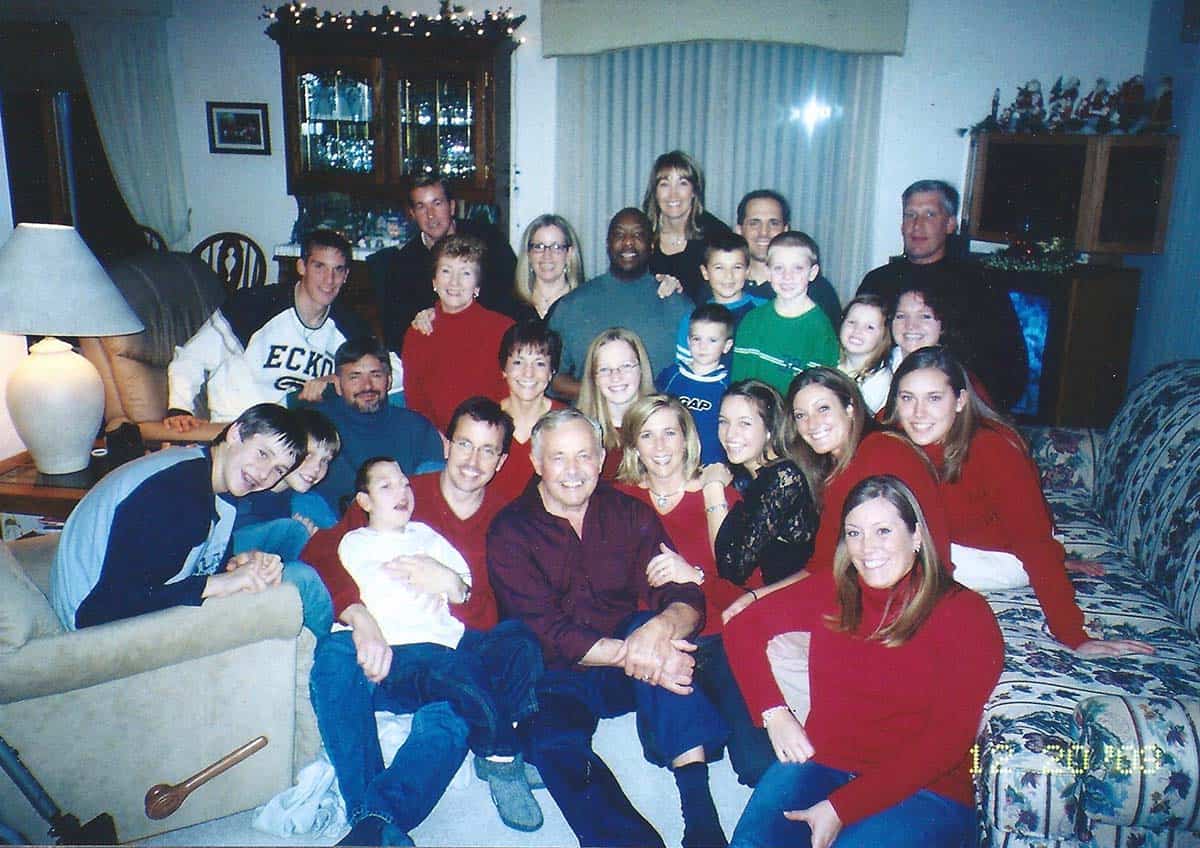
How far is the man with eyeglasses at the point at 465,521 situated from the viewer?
2.28m

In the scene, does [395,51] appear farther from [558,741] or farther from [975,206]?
[558,741]

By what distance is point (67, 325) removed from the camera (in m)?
2.73

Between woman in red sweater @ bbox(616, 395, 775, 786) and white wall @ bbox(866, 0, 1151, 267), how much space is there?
381 cm

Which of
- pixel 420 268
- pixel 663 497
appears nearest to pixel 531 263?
pixel 420 268

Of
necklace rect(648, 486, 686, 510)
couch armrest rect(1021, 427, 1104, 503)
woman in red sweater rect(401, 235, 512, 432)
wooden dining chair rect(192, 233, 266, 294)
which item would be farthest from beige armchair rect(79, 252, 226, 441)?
couch armrest rect(1021, 427, 1104, 503)

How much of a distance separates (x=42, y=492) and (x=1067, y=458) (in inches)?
147

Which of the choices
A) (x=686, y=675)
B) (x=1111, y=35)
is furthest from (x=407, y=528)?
(x=1111, y=35)

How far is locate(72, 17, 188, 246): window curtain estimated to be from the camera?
586cm

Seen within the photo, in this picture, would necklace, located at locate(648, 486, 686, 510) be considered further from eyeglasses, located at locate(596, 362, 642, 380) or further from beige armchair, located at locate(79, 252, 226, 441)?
beige armchair, located at locate(79, 252, 226, 441)

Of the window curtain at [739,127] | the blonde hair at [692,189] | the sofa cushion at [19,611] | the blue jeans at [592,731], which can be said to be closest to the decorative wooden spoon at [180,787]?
the sofa cushion at [19,611]

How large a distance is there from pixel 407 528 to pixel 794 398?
3.93ft

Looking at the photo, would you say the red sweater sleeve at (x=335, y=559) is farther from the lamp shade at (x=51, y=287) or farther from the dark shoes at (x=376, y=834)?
the lamp shade at (x=51, y=287)

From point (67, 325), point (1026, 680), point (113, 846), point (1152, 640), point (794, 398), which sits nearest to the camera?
point (113, 846)

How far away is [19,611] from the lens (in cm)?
183
